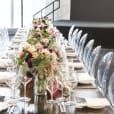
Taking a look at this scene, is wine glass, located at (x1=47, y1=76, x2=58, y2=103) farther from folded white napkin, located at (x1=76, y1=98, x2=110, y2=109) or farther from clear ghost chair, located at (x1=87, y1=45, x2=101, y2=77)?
clear ghost chair, located at (x1=87, y1=45, x2=101, y2=77)

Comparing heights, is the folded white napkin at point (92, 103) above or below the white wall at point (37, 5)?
below

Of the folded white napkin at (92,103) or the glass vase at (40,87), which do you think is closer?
the glass vase at (40,87)

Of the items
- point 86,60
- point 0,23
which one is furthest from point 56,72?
point 0,23

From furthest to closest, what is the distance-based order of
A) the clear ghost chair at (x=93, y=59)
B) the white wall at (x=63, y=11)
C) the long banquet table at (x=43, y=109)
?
1. the white wall at (x=63, y=11)
2. the clear ghost chair at (x=93, y=59)
3. the long banquet table at (x=43, y=109)

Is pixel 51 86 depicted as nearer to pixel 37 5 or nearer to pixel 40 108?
pixel 40 108

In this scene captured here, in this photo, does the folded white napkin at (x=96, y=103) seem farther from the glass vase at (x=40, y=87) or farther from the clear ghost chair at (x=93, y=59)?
the clear ghost chair at (x=93, y=59)

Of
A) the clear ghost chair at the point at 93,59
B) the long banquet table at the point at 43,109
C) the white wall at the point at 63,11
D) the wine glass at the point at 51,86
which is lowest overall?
the long banquet table at the point at 43,109

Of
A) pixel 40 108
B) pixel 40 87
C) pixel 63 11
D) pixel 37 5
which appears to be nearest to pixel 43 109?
pixel 40 108

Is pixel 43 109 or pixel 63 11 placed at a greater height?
pixel 63 11

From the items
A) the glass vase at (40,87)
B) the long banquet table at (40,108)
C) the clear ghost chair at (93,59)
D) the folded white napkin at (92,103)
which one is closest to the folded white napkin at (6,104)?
the long banquet table at (40,108)

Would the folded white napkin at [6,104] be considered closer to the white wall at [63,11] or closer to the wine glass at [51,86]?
the wine glass at [51,86]

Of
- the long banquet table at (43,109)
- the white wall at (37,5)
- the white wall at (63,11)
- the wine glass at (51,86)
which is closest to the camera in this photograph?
the long banquet table at (43,109)

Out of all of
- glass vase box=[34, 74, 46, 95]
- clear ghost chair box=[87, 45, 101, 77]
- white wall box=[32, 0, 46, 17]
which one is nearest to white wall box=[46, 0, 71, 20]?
white wall box=[32, 0, 46, 17]

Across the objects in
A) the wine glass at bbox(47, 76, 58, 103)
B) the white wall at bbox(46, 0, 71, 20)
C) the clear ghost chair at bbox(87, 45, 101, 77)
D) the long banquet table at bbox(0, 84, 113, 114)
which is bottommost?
the long banquet table at bbox(0, 84, 113, 114)
